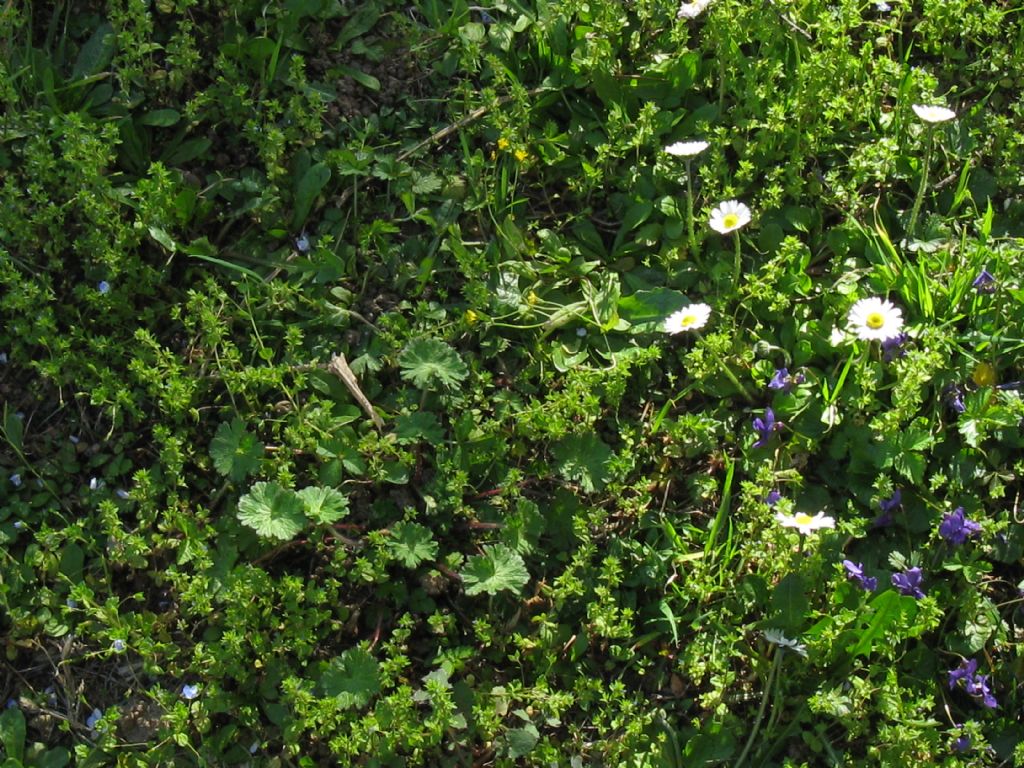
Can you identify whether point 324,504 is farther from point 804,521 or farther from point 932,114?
point 932,114

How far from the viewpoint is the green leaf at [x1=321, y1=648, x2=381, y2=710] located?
246 centimetres

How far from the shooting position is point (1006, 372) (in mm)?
2828

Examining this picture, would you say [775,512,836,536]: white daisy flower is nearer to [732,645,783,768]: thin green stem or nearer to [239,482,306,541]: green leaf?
[732,645,783,768]: thin green stem

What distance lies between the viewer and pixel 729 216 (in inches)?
115

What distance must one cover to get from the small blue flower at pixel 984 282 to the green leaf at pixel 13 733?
259 centimetres

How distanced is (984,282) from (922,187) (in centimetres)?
30

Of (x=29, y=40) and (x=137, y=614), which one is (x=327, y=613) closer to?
(x=137, y=614)

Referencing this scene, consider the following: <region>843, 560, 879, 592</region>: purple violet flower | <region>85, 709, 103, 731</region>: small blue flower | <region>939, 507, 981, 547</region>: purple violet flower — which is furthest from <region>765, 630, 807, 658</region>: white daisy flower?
<region>85, 709, 103, 731</region>: small blue flower

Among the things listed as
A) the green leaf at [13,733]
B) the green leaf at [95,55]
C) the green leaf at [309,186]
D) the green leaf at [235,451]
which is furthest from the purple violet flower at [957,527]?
the green leaf at [95,55]

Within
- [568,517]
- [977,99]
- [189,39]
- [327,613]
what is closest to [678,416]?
[568,517]

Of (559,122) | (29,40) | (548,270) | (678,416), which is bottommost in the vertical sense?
(678,416)

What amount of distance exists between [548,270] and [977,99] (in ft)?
4.71

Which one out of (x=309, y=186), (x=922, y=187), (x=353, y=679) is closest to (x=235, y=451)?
(x=353, y=679)

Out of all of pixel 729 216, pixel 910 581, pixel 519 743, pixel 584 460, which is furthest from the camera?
pixel 729 216
